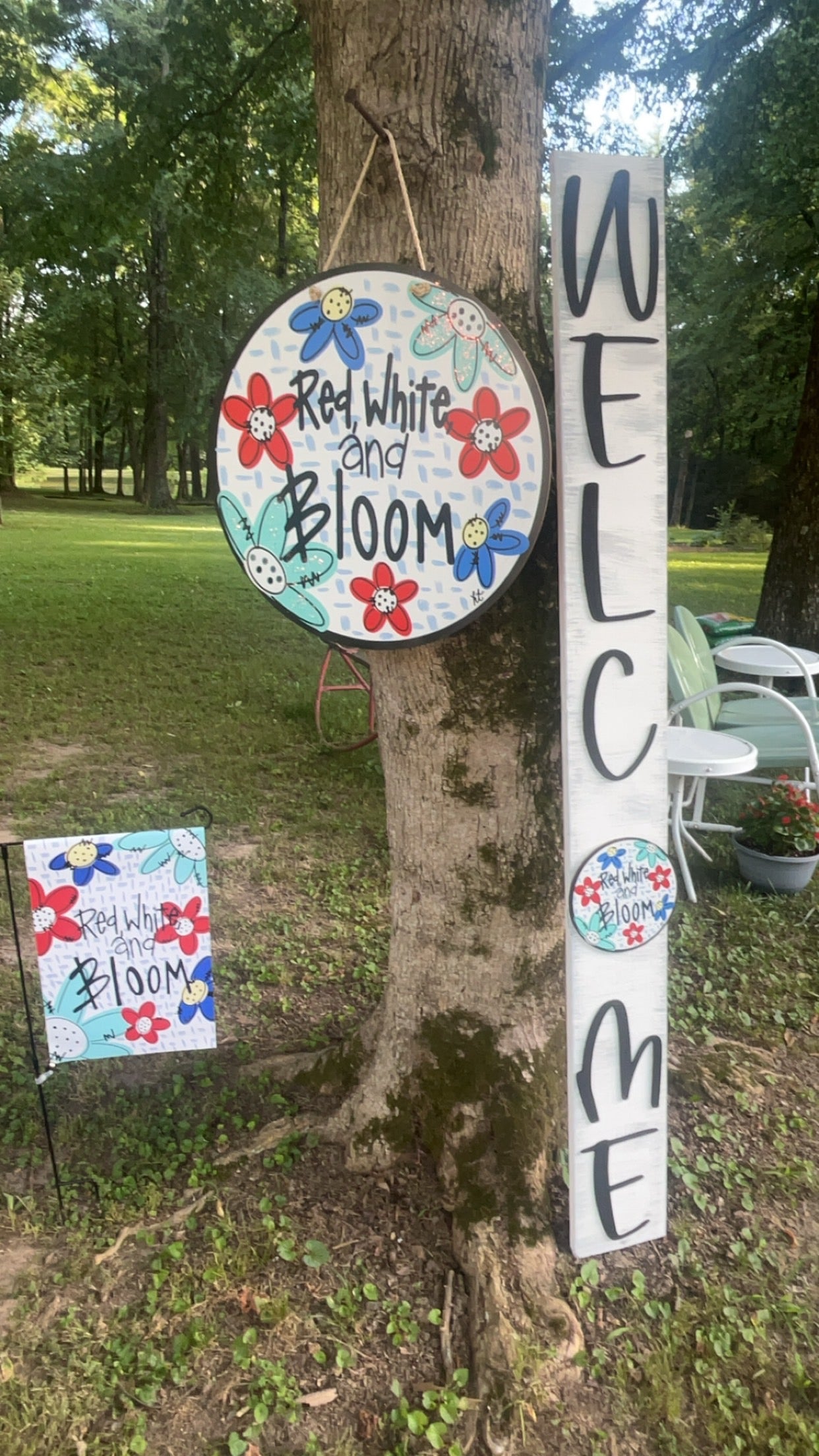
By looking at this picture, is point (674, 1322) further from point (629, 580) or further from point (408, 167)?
point (408, 167)

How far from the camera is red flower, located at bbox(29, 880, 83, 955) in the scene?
203 cm

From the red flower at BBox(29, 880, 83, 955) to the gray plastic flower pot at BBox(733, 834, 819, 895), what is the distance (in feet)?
9.38

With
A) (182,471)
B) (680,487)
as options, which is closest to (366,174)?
(680,487)

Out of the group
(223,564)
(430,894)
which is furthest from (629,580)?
(223,564)

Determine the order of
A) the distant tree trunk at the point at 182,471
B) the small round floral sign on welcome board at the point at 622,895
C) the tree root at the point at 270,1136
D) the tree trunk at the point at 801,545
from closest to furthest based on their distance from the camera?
1. the small round floral sign on welcome board at the point at 622,895
2. the tree root at the point at 270,1136
3. the tree trunk at the point at 801,545
4. the distant tree trunk at the point at 182,471

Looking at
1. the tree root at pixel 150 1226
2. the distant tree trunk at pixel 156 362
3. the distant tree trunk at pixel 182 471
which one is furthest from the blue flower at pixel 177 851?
the distant tree trunk at pixel 182 471

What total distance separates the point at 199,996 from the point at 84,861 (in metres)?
0.42

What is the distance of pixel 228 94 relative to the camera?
5.03m

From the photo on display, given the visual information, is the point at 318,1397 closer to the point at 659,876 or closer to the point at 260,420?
the point at 659,876

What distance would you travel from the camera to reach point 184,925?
2105mm

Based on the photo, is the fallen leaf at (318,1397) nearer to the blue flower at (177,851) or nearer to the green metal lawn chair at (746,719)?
the blue flower at (177,851)

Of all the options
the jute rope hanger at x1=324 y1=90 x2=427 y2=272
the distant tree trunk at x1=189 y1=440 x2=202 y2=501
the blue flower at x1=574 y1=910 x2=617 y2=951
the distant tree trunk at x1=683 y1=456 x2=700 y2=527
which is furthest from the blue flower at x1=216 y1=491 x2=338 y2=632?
the distant tree trunk at x1=189 y1=440 x2=202 y2=501

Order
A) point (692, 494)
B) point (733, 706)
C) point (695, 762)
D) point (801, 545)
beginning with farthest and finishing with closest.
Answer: point (692, 494)
point (801, 545)
point (733, 706)
point (695, 762)

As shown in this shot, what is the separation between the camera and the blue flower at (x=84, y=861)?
2004 mm
